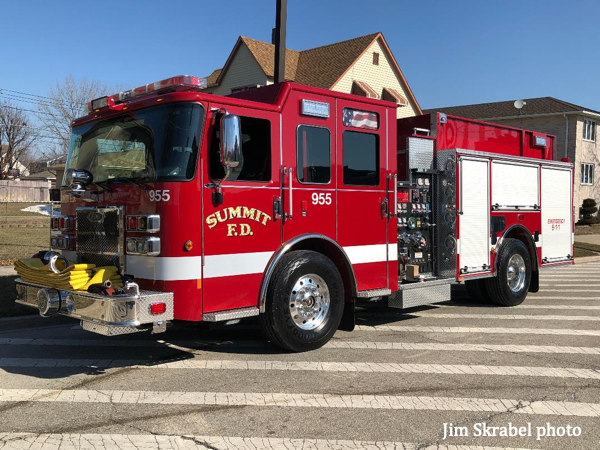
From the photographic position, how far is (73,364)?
229 inches

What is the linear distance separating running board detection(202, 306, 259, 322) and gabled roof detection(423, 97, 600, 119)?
3547 centimetres

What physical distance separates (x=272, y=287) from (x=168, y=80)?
2.23 metres

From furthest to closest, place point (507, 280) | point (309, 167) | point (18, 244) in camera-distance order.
→ point (18, 244) → point (507, 280) → point (309, 167)

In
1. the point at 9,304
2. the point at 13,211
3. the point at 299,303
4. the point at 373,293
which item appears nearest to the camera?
the point at 299,303

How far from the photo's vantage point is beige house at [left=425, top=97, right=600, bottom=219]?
36.7 meters

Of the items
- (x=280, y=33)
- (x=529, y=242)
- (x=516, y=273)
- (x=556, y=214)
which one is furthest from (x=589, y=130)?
(x=516, y=273)

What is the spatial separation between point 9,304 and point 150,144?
4699 mm

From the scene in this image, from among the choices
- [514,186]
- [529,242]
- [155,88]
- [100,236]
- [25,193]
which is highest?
[25,193]

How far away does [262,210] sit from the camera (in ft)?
19.0

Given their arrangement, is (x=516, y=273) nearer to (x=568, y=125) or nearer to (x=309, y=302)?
(x=309, y=302)

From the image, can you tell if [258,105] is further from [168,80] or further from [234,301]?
[234,301]

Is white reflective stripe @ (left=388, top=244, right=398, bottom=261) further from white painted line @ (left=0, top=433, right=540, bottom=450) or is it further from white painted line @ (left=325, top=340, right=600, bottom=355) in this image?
white painted line @ (left=0, top=433, right=540, bottom=450)

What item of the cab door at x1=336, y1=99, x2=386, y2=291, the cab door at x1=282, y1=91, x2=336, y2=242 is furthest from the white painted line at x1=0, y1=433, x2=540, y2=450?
the cab door at x1=336, y1=99, x2=386, y2=291

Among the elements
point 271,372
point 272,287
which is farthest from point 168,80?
point 271,372
